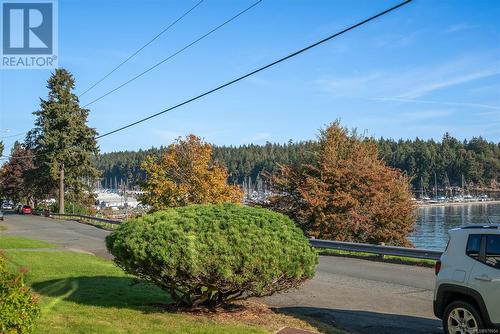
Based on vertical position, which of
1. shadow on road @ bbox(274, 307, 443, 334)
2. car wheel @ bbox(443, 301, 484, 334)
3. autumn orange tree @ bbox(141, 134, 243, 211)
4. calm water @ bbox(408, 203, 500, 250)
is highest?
autumn orange tree @ bbox(141, 134, 243, 211)

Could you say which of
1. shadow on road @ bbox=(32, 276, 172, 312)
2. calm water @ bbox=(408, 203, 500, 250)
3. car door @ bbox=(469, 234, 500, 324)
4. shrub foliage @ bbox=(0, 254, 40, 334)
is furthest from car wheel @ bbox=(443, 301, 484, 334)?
shrub foliage @ bbox=(0, 254, 40, 334)

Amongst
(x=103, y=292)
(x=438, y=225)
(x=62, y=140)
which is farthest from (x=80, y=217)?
(x=438, y=225)

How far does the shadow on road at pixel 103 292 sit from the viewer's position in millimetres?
9770

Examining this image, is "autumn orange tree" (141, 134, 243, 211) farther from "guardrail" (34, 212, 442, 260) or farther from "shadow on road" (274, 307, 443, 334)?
"shadow on road" (274, 307, 443, 334)

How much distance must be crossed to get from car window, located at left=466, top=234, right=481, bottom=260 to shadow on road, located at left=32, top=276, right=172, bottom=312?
202 inches

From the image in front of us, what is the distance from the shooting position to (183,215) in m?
8.70

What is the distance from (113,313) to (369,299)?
5.98 m

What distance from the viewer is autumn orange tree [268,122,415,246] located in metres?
30.4

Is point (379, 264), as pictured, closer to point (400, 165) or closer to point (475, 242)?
point (475, 242)

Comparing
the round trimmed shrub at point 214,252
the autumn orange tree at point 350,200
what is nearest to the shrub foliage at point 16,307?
the round trimmed shrub at point 214,252

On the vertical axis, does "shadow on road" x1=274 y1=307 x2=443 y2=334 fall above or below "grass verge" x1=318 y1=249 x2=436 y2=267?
above

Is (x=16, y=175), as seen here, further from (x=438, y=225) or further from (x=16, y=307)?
(x=16, y=307)

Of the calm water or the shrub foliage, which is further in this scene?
the calm water

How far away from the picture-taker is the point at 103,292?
426 inches
